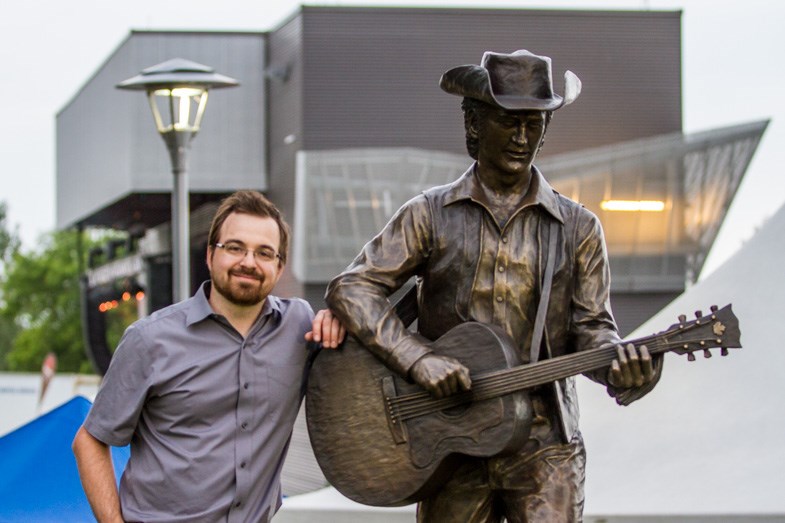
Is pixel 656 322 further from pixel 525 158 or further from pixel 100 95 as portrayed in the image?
pixel 100 95

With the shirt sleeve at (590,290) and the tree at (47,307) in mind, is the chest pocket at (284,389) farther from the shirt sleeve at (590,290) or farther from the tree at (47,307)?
the tree at (47,307)

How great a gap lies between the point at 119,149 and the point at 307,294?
284 inches

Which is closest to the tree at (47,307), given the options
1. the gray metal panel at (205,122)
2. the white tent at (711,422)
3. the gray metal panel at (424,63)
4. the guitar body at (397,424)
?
the gray metal panel at (205,122)

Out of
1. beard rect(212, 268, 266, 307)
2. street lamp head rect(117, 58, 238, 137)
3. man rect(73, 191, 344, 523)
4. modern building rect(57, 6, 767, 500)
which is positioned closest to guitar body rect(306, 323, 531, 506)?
man rect(73, 191, 344, 523)

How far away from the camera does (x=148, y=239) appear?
4769 centimetres

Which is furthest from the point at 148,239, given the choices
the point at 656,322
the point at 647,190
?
Result: the point at 656,322

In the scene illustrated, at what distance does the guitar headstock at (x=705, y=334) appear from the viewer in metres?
4.56

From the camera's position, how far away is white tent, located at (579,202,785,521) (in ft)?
28.0

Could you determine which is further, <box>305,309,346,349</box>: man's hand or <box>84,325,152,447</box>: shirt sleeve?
<box>305,309,346,349</box>: man's hand

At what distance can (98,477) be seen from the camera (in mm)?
4598

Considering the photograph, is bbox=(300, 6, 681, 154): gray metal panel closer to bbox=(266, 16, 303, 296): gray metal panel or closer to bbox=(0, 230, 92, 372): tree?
bbox=(266, 16, 303, 296): gray metal panel

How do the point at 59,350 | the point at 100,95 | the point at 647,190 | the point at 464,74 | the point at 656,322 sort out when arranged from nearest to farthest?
the point at 464,74
the point at 656,322
the point at 647,190
the point at 100,95
the point at 59,350

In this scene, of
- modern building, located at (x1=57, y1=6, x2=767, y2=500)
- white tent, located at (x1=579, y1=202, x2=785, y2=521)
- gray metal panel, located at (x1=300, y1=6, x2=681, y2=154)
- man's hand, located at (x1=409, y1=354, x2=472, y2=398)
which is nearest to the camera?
man's hand, located at (x1=409, y1=354, x2=472, y2=398)

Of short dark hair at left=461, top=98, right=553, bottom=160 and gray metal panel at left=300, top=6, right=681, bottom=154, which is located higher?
gray metal panel at left=300, top=6, right=681, bottom=154
